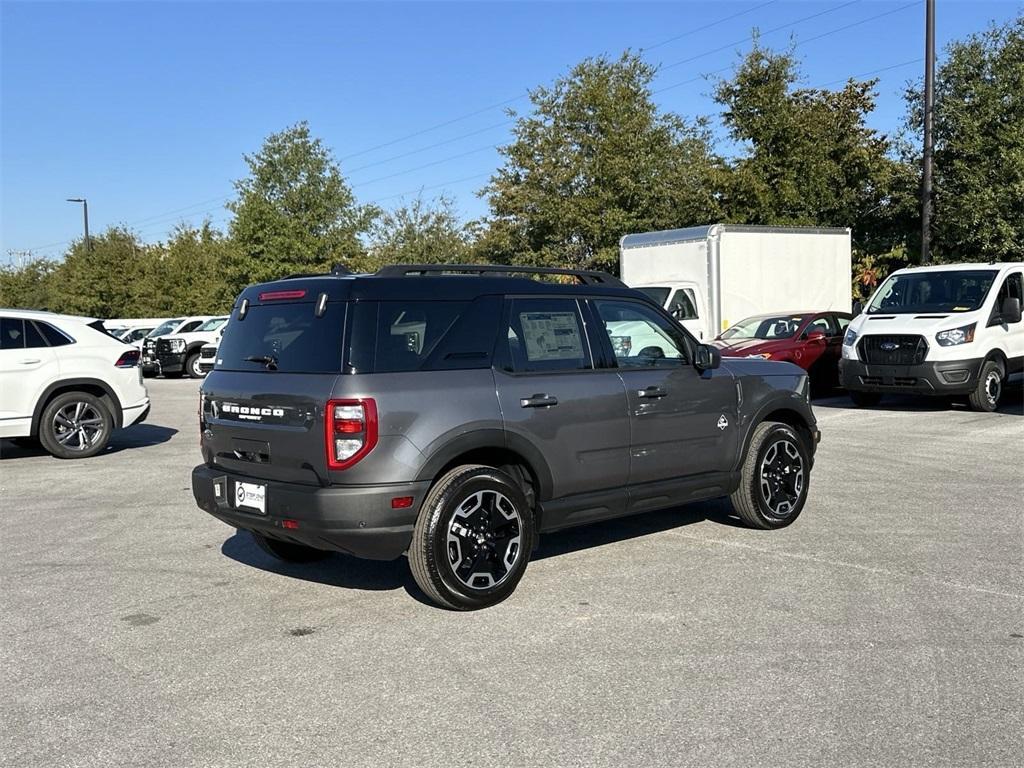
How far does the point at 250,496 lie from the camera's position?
5.62 m

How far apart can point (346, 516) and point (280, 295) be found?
54.4 inches

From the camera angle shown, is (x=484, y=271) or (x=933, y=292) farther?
(x=933, y=292)

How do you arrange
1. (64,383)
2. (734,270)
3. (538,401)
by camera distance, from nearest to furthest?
(538,401), (64,383), (734,270)

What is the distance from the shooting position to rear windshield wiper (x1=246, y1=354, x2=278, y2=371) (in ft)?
18.6

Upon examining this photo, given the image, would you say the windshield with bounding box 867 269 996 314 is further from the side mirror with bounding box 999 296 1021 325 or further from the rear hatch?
the rear hatch

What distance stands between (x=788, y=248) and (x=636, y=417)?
14.1m

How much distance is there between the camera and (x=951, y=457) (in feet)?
34.9

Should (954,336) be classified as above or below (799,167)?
below

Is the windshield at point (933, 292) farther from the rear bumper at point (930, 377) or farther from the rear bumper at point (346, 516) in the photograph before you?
the rear bumper at point (346, 516)

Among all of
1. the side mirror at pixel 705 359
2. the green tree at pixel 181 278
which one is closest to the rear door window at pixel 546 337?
the side mirror at pixel 705 359

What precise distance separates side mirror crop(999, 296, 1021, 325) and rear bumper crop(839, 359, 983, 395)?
2.93 feet

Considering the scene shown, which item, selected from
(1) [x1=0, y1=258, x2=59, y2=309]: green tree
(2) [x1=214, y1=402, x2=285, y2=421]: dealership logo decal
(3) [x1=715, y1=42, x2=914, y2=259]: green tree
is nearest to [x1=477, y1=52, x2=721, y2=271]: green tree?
(3) [x1=715, y1=42, x2=914, y2=259]: green tree

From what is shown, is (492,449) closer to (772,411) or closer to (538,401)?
(538,401)

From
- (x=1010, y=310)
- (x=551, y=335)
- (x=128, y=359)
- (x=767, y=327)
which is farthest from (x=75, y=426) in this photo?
(x=1010, y=310)
